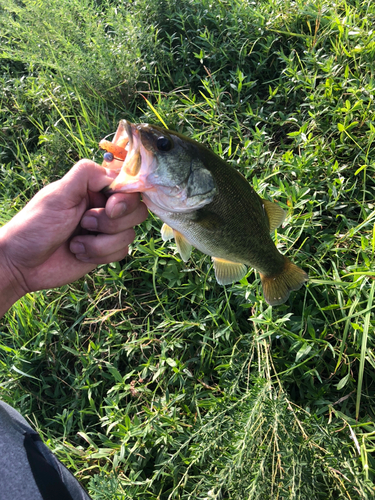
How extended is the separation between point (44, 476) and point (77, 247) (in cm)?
118

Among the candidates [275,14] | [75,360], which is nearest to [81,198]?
[75,360]

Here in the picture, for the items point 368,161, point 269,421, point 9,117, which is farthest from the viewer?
point 9,117

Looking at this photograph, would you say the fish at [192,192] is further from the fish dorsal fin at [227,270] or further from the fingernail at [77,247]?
the fingernail at [77,247]

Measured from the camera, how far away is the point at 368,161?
2602mm

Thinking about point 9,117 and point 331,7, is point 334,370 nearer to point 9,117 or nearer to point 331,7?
point 331,7

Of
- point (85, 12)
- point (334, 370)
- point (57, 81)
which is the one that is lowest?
point (334, 370)

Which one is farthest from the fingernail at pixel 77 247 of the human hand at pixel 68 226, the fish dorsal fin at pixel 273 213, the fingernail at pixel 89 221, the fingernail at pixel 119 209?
the fish dorsal fin at pixel 273 213

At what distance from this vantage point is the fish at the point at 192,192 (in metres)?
1.63

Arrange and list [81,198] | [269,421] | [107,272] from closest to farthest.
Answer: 1. [269,421]
2. [81,198]
3. [107,272]

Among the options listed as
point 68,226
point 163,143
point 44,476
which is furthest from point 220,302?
point 44,476

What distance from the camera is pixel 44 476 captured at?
5.32ft

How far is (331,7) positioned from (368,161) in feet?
5.35

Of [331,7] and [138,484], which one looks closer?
[138,484]

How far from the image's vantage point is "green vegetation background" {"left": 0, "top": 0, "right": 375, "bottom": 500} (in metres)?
1.92
